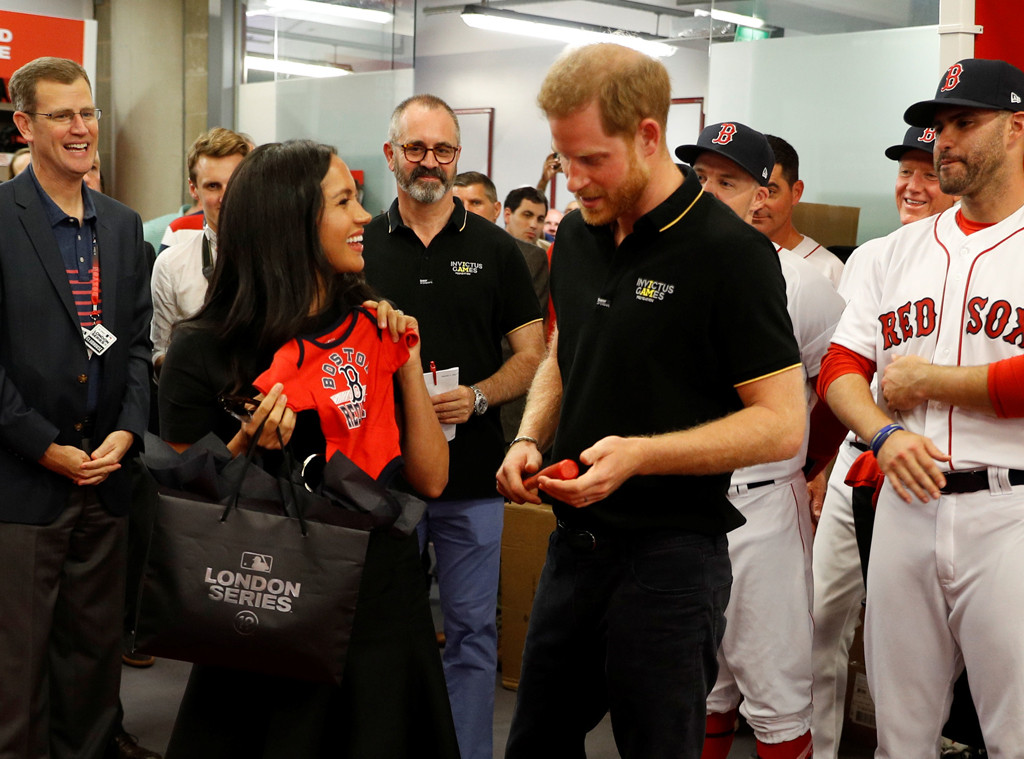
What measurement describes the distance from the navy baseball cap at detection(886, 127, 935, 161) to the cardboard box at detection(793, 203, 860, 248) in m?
0.65

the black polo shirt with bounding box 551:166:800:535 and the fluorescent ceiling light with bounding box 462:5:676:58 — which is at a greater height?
the fluorescent ceiling light with bounding box 462:5:676:58

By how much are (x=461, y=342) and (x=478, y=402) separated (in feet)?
0.62

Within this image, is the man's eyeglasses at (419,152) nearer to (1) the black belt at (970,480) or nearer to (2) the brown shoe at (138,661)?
(1) the black belt at (970,480)

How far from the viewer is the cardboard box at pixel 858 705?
358 centimetres

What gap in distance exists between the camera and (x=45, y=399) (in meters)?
2.87

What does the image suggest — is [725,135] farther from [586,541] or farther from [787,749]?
[787,749]

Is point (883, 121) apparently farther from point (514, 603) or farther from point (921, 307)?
point (514, 603)

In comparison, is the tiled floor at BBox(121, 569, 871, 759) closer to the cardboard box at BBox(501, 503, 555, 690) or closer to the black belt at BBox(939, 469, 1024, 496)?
the cardboard box at BBox(501, 503, 555, 690)

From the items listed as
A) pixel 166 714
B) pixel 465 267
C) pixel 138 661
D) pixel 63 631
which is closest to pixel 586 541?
pixel 465 267

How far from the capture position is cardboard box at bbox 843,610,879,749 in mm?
3584

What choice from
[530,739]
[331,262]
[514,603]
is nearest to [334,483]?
[331,262]

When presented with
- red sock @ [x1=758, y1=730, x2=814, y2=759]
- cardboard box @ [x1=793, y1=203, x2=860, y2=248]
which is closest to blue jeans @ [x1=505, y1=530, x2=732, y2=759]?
red sock @ [x1=758, y1=730, x2=814, y2=759]

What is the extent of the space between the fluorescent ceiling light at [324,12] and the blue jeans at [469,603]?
5.28 metres

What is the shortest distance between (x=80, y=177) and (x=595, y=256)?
1.70 m
